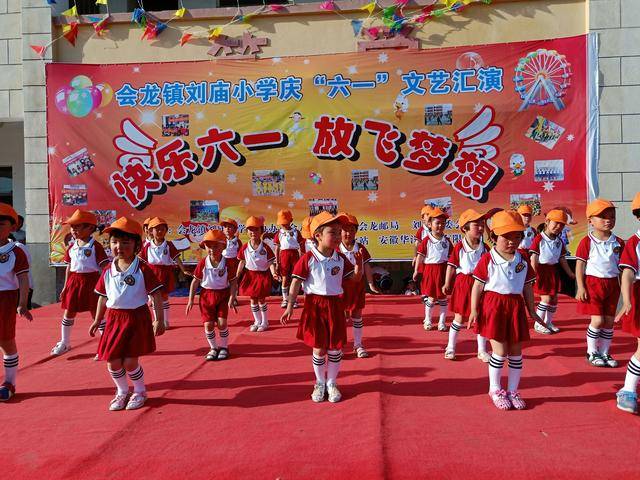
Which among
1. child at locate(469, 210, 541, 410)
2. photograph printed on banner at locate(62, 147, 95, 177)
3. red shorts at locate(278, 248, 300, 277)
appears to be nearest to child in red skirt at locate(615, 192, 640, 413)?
child at locate(469, 210, 541, 410)

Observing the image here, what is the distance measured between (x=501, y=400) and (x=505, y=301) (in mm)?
766

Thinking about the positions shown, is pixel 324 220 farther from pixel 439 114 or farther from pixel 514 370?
pixel 439 114

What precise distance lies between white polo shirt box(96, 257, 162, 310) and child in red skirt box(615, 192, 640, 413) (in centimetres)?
375

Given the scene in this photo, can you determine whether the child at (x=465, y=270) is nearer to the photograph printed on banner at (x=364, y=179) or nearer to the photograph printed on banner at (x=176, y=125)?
the photograph printed on banner at (x=364, y=179)

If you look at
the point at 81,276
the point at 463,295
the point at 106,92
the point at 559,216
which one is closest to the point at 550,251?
the point at 559,216

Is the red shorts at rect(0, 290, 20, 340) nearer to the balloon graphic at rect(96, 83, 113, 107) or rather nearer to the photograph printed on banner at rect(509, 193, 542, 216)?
the balloon graphic at rect(96, 83, 113, 107)

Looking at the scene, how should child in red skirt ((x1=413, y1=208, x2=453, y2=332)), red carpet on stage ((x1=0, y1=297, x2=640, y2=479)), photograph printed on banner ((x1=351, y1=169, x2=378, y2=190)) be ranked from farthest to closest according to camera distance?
photograph printed on banner ((x1=351, y1=169, x2=378, y2=190)), child in red skirt ((x1=413, y1=208, x2=453, y2=332)), red carpet on stage ((x1=0, y1=297, x2=640, y2=479))

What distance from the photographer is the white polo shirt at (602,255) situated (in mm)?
4648

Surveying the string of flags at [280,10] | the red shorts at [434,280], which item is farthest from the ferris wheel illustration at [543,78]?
the red shorts at [434,280]

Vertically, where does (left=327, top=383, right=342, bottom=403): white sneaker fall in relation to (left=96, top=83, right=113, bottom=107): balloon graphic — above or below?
below

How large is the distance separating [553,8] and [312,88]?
4.54m

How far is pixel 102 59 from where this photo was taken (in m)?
9.48

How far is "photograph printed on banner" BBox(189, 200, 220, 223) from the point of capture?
9.27 metres

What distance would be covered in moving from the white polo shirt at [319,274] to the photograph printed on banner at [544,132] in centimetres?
616
